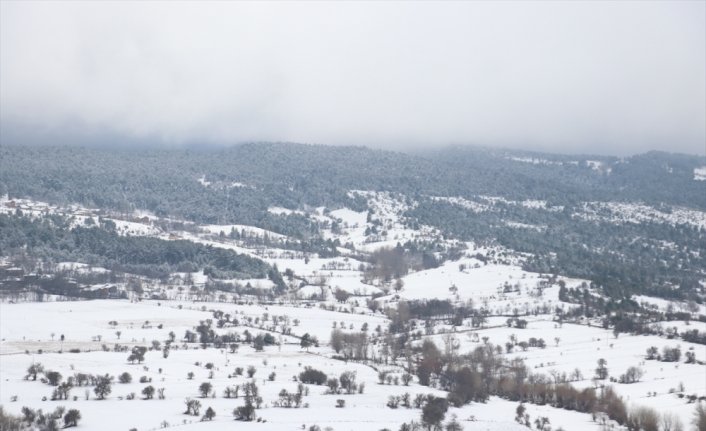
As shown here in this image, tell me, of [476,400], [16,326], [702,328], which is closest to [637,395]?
[476,400]

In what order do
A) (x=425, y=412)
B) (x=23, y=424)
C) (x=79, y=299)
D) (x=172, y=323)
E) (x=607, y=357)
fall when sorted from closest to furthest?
1. (x=23, y=424)
2. (x=425, y=412)
3. (x=607, y=357)
4. (x=172, y=323)
5. (x=79, y=299)

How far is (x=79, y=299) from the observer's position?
187 m

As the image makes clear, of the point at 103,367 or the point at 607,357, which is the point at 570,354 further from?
the point at 103,367

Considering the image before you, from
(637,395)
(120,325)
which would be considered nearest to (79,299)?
(120,325)

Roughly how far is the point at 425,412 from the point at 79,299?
122010 mm

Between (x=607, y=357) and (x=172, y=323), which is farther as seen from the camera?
(x=172, y=323)

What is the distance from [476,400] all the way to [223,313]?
268 feet

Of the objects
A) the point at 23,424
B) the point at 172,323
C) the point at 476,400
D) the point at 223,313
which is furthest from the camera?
the point at 223,313

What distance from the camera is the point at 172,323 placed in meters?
160

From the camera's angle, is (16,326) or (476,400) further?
(16,326)

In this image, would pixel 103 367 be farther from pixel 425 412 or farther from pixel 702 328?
pixel 702 328

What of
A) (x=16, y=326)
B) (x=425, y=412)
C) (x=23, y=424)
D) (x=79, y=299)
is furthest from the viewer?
(x=79, y=299)

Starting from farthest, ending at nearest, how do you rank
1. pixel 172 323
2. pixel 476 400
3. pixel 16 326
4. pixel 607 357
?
pixel 172 323, pixel 16 326, pixel 607 357, pixel 476 400

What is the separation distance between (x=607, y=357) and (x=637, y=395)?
93.9 ft
